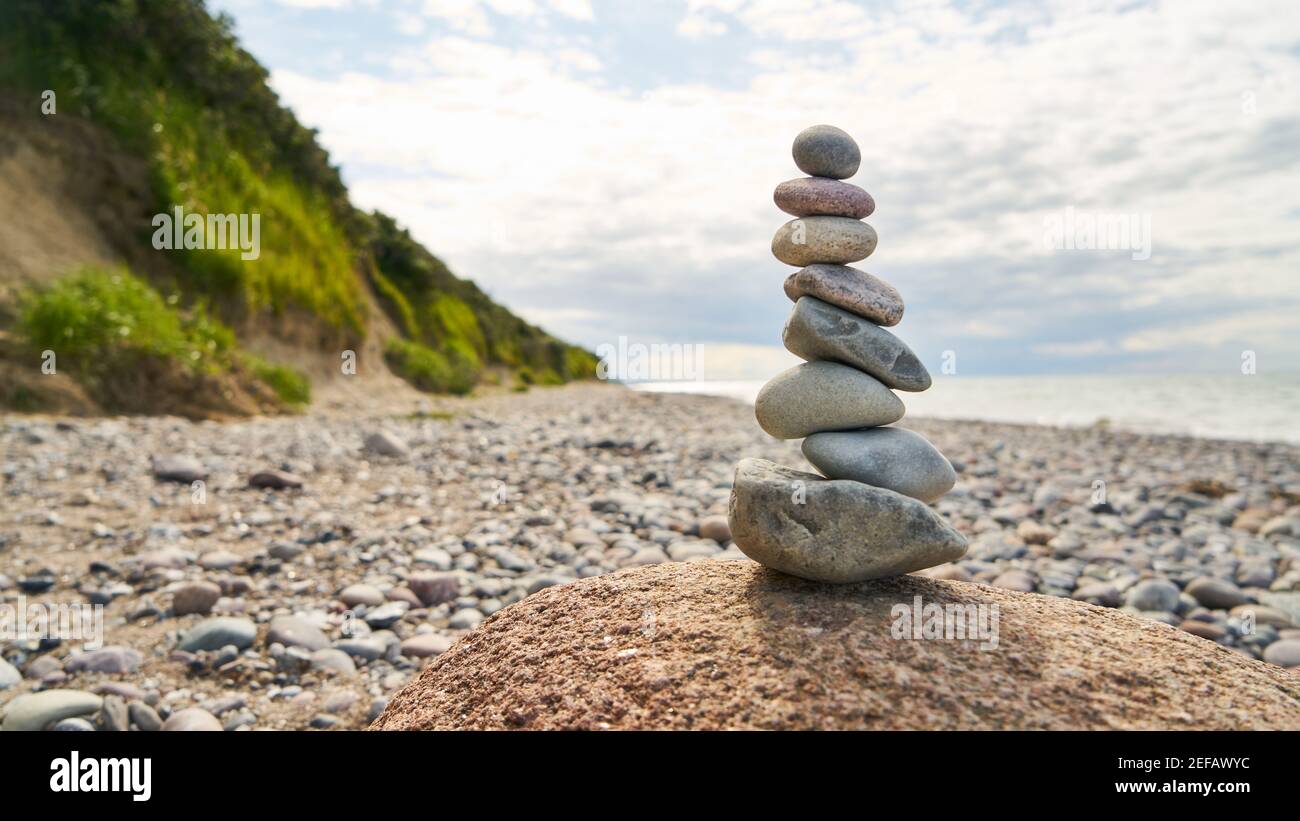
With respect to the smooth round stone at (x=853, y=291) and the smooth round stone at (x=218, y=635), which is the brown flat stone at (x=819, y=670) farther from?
the smooth round stone at (x=218, y=635)

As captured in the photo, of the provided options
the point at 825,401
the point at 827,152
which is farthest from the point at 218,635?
the point at 827,152

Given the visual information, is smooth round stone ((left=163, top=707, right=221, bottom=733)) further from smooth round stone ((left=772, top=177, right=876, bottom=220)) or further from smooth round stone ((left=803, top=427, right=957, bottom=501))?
smooth round stone ((left=772, top=177, right=876, bottom=220))

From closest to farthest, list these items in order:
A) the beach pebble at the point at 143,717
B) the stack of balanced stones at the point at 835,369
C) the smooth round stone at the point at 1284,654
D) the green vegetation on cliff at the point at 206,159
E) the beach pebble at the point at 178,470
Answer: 1. the stack of balanced stones at the point at 835,369
2. the beach pebble at the point at 143,717
3. the smooth round stone at the point at 1284,654
4. the beach pebble at the point at 178,470
5. the green vegetation on cliff at the point at 206,159

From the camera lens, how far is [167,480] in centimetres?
838

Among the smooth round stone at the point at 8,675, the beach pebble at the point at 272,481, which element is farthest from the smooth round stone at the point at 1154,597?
the beach pebble at the point at 272,481

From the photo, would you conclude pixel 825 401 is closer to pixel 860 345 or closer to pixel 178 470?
pixel 860 345

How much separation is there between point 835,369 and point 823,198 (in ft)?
2.58

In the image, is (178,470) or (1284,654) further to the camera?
(178,470)

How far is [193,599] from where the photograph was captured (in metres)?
5.50

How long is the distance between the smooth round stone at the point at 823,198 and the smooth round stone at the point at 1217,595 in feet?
16.4

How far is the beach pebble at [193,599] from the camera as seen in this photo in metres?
5.49

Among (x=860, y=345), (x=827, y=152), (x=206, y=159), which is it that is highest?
(x=206, y=159)
